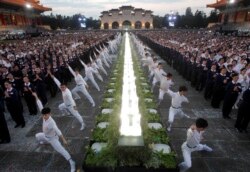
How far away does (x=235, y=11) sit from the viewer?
5697 cm

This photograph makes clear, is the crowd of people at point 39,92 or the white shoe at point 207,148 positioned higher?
the crowd of people at point 39,92

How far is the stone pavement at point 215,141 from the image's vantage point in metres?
7.34

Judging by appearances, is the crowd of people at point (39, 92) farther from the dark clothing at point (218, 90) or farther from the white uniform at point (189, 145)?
the dark clothing at point (218, 90)

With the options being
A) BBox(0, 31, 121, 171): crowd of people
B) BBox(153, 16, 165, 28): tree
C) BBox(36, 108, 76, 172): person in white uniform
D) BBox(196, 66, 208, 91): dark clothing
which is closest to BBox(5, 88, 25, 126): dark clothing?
BBox(0, 31, 121, 171): crowd of people

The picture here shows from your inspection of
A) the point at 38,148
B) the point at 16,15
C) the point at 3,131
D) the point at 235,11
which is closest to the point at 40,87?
the point at 3,131

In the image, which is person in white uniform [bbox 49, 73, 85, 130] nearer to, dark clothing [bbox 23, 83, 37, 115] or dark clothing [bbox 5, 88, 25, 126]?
dark clothing [bbox 5, 88, 25, 126]

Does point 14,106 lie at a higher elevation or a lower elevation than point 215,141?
higher

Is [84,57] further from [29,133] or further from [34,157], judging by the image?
[34,157]

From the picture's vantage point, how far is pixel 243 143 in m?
8.57

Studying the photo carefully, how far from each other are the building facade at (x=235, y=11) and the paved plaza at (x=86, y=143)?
1791 inches

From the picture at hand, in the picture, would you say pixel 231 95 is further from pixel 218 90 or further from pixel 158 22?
pixel 158 22

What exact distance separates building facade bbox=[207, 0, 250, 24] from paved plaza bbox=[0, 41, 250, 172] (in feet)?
149

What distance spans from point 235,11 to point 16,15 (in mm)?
48302

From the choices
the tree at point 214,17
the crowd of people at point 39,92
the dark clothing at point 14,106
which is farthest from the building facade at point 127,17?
the dark clothing at point 14,106
